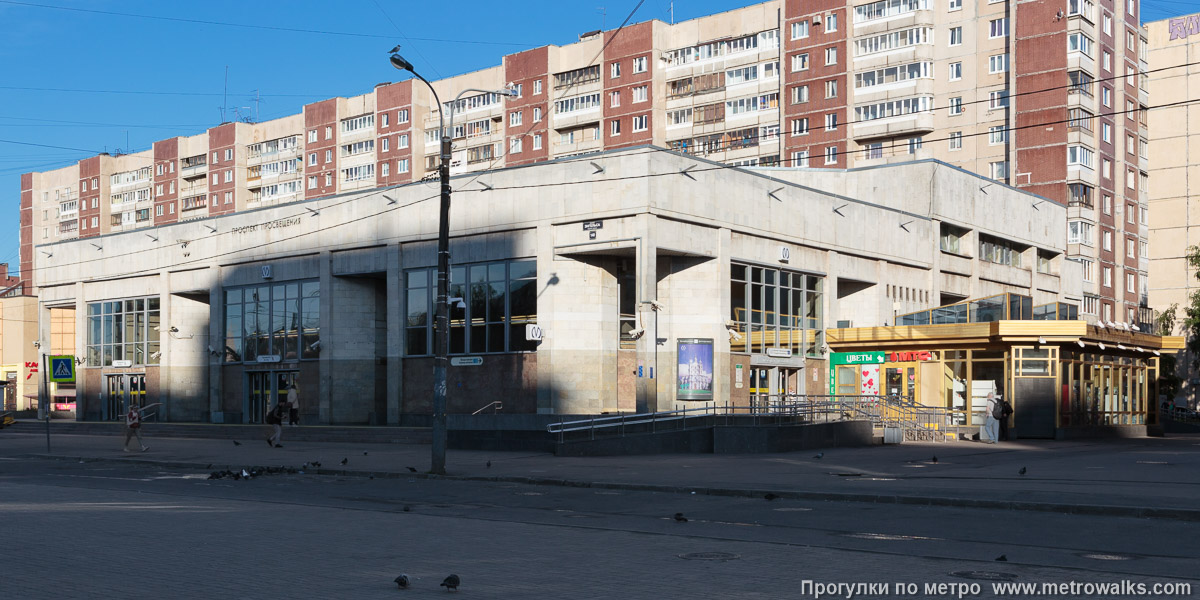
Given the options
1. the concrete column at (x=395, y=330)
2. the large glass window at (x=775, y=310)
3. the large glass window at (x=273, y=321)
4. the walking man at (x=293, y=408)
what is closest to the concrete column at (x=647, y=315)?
the large glass window at (x=775, y=310)

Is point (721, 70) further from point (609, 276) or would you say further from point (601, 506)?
point (601, 506)

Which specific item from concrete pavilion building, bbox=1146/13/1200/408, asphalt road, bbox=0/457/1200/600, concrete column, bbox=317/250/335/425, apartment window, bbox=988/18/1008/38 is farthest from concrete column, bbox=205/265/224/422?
concrete pavilion building, bbox=1146/13/1200/408

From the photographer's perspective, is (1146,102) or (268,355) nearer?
(268,355)

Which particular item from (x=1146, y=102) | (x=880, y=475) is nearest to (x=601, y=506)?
(x=880, y=475)

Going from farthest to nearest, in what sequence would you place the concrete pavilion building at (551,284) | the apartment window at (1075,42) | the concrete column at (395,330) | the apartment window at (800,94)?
the apartment window at (800,94) → the apartment window at (1075,42) → the concrete column at (395,330) → the concrete pavilion building at (551,284)

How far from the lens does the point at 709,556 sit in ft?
34.6

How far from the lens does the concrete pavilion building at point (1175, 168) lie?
297 feet

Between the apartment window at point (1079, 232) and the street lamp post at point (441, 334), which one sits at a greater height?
the apartment window at point (1079, 232)

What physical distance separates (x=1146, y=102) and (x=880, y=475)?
76950 millimetres

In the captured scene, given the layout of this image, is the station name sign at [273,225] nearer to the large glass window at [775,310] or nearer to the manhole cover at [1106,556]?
the large glass window at [775,310]

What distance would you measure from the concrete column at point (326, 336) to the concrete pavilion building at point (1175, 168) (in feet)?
237

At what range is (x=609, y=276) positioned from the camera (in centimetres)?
3947

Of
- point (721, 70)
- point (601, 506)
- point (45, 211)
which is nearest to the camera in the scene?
point (601, 506)

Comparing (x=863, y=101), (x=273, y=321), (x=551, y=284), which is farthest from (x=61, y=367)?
(x=863, y=101)
